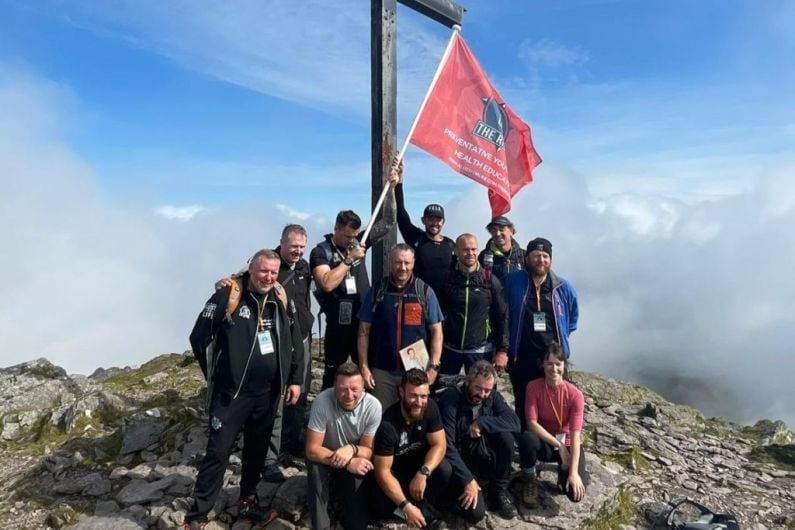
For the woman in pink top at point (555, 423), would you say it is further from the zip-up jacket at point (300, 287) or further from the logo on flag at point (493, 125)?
the logo on flag at point (493, 125)

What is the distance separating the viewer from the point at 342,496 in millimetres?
6238

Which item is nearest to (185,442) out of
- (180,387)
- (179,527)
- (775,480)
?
(179,527)

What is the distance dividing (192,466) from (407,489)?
3.93 metres

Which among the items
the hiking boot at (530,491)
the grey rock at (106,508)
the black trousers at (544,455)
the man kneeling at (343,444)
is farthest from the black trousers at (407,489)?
the grey rock at (106,508)

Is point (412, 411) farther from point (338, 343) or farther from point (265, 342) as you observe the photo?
point (265, 342)

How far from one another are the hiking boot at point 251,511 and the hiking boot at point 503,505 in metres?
3.12

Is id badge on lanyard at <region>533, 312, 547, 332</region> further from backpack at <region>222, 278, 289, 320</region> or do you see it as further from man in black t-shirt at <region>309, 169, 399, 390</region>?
backpack at <region>222, 278, 289, 320</region>

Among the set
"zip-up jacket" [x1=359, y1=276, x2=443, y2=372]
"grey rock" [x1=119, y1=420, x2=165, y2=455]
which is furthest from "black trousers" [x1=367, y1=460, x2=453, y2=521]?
"grey rock" [x1=119, y1=420, x2=165, y2=455]

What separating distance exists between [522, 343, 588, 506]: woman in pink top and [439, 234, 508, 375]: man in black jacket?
68 cm

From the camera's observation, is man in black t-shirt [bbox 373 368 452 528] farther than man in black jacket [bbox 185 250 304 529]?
No

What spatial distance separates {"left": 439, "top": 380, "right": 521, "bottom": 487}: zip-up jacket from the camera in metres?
6.75

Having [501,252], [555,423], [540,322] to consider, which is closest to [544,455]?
[555,423]

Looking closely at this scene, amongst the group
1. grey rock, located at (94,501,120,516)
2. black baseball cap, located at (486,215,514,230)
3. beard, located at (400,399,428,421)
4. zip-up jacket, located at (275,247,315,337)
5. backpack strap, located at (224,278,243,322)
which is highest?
black baseball cap, located at (486,215,514,230)

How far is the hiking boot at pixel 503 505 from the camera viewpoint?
6.74 m
